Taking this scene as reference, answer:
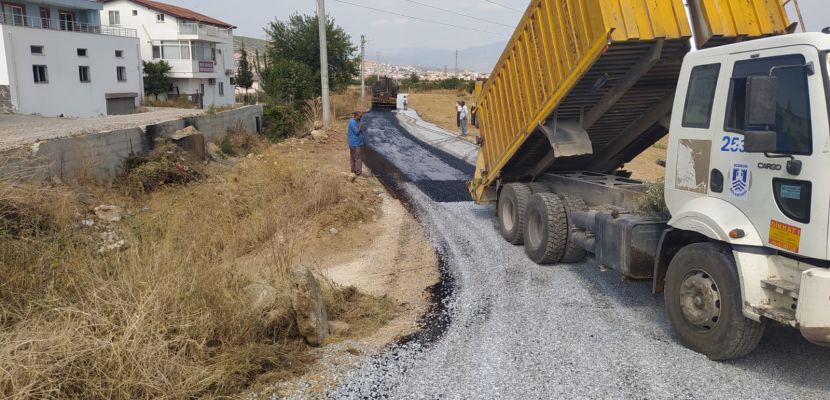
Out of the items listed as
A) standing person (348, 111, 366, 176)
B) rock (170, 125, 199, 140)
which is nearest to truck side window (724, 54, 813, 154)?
standing person (348, 111, 366, 176)

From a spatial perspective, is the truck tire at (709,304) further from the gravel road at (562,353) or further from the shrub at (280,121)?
the shrub at (280,121)

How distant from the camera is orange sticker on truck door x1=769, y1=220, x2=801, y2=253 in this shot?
150 inches

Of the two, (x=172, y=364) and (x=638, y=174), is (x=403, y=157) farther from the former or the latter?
(x=172, y=364)

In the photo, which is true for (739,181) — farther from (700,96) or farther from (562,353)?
(562,353)

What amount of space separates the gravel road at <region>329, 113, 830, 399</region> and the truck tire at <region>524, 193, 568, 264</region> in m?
0.21

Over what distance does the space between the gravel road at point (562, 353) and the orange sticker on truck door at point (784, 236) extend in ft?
3.46

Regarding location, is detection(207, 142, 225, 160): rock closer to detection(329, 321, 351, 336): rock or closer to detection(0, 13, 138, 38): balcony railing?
detection(329, 321, 351, 336): rock

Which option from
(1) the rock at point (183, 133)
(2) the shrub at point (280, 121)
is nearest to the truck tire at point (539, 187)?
(1) the rock at point (183, 133)

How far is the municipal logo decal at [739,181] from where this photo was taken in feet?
13.8

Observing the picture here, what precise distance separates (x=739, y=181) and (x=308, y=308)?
135 inches

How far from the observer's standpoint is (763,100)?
384cm

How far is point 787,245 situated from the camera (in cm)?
388

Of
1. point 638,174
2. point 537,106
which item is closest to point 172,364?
point 537,106

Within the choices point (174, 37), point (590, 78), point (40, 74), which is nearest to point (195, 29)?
point (174, 37)
